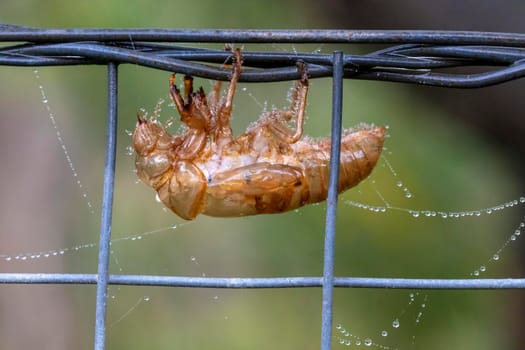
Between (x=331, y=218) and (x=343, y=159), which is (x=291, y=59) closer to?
(x=331, y=218)

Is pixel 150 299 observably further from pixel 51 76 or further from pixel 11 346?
pixel 51 76

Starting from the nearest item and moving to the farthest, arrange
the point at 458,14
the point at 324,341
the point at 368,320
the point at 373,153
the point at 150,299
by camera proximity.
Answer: the point at 324,341 → the point at 373,153 → the point at 458,14 → the point at 368,320 → the point at 150,299

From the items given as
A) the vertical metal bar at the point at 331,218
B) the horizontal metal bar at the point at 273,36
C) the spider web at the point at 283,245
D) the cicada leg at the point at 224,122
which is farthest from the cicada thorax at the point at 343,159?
the spider web at the point at 283,245

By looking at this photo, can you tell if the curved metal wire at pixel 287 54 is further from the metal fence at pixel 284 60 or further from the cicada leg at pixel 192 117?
the cicada leg at pixel 192 117

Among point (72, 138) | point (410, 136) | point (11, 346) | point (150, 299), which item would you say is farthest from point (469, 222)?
point (11, 346)

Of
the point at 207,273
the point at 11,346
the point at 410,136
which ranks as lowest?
the point at 11,346

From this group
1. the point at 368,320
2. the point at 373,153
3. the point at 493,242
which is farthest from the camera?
the point at 368,320

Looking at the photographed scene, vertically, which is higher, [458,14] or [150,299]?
[458,14]
